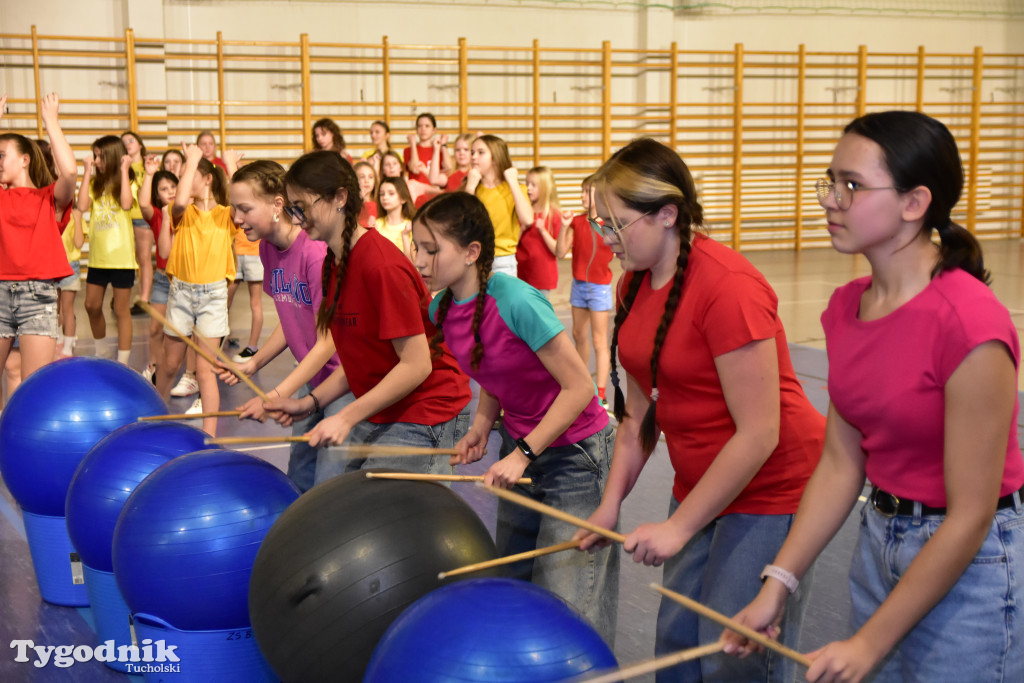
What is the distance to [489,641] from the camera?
1712 millimetres

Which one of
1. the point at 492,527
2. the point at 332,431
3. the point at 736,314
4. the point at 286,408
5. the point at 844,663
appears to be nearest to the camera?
the point at 844,663

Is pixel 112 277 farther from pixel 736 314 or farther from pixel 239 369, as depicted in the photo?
pixel 736 314

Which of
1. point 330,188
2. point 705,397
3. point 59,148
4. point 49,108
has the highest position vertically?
point 49,108

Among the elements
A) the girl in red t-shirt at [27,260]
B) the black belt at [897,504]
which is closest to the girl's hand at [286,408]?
the black belt at [897,504]

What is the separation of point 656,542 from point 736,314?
47cm

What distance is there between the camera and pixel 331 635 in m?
2.15

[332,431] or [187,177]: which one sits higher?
[187,177]

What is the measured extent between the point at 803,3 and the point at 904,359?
14707mm

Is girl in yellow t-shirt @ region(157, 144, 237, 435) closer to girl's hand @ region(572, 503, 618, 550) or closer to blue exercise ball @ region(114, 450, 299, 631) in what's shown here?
blue exercise ball @ region(114, 450, 299, 631)

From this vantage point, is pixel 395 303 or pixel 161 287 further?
pixel 161 287

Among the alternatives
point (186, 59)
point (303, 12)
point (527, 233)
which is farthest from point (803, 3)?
point (527, 233)

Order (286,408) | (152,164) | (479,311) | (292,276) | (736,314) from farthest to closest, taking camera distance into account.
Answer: (152,164) → (292,276) → (286,408) → (479,311) → (736,314)

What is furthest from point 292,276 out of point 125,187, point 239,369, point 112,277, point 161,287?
point 112,277

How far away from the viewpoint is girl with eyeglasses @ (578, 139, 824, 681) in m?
1.92
